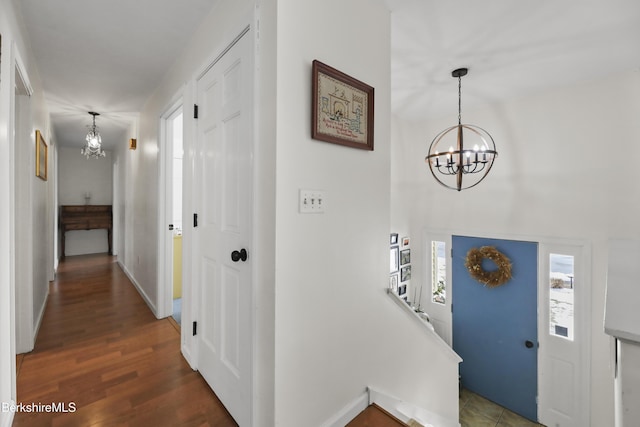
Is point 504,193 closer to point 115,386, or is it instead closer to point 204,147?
point 204,147

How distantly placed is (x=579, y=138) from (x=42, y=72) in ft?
17.3

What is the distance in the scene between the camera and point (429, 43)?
217cm

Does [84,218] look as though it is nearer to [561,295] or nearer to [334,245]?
[334,245]

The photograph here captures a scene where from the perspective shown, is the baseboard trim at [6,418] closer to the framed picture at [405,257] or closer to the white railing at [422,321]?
the white railing at [422,321]

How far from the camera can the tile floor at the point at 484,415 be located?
3240mm

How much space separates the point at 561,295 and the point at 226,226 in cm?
350

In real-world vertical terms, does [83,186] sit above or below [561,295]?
above

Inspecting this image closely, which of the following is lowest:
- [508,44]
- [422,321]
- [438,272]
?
[438,272]

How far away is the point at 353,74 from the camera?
151 centimetres

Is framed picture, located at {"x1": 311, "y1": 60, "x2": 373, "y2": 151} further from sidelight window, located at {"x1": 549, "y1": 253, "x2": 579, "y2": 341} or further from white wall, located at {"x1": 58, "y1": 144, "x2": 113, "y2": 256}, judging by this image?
white wall, located at {"x1": 58, "y1": 144, "x2": 113, "y2": 256}

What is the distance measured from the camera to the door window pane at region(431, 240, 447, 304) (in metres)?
3.97

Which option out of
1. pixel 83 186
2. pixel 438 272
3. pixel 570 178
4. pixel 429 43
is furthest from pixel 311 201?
pixel 83 186

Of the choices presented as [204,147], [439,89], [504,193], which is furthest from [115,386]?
[504,193]
